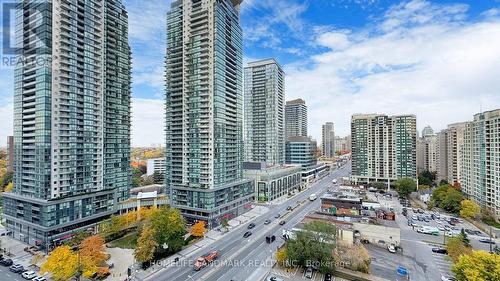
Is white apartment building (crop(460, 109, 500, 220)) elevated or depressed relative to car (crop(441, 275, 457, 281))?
elevated

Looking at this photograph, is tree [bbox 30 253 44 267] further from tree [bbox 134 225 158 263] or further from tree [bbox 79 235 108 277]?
tree [bbox 134 225 158 263]

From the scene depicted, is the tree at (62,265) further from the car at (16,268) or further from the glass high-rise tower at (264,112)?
the glass high-rise tower at (264,112)

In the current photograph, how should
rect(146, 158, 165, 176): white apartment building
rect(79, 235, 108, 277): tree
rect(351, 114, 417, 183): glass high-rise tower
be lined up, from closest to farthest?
rect(79, 235, 108, 277): tree < rect(351, 114, 417, 183): glass high-rise tower < rect(146, 158, 165, 176): white apartment building

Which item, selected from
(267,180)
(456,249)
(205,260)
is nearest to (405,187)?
(267,180)

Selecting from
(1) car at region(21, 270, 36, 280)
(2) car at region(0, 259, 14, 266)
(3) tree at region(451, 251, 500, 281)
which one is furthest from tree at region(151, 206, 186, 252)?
(3) tree at region(451, 251, 500, 281)

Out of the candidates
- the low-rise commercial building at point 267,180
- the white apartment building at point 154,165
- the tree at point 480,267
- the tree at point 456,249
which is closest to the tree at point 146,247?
the tree at point 480,267

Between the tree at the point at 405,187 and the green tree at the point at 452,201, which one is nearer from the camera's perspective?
the green tree at the point at 452,201

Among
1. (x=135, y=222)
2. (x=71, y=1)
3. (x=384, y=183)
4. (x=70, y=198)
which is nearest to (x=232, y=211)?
(x=135, y=222)
